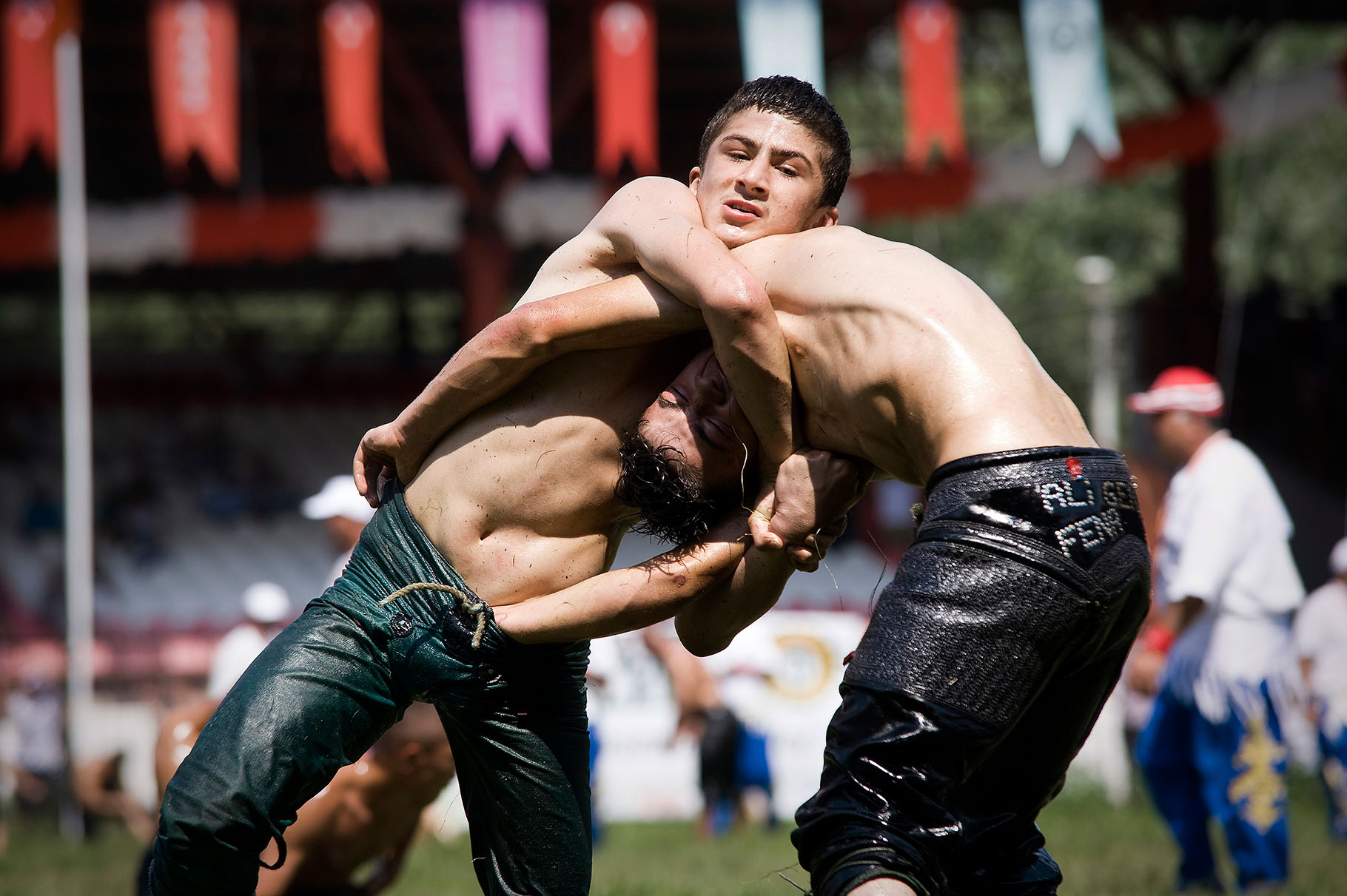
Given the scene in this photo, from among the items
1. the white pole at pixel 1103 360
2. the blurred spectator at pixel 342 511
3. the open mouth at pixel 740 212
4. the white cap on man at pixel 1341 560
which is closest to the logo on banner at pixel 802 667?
the white pole at pixel 1103 360

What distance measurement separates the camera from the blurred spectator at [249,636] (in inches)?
234

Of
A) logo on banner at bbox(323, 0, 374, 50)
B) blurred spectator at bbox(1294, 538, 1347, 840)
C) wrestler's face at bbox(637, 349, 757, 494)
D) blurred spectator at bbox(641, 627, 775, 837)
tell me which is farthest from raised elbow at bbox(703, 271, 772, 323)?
logo on banner at bbox(323, 0, 374, 50)

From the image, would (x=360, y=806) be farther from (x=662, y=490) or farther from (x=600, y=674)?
(x=600, y=674)

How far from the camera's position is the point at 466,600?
105 inches

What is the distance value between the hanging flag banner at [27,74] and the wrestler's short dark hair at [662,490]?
26.5 feet

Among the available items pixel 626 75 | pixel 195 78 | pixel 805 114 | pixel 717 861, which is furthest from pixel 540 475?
pixel 195 78

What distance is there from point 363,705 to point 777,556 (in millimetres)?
877

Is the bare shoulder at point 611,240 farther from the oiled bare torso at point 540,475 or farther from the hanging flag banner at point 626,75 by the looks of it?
the hanging flag banner at point 626,75

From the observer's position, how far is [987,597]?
84.0 inches

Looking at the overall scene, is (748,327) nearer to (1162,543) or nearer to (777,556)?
(777,556)

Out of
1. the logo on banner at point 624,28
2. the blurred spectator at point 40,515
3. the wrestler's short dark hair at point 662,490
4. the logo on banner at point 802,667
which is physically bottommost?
the logo on banner at point 802,667

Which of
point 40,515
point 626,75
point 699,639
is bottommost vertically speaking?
point 40,515

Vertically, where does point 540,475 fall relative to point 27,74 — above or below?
below

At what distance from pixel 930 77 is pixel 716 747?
4.70 metres
